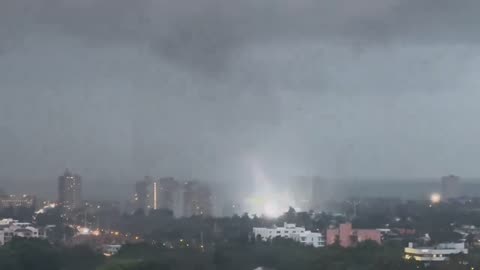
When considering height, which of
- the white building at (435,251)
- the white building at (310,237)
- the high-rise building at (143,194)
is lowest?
the white building at (435,251)

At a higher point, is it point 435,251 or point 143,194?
point 143,194

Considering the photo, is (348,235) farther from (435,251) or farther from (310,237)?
(435,251)

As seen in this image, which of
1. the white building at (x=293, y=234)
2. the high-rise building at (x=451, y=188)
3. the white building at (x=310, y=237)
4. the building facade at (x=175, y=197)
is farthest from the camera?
the high-rise building at (x=451, y=188)

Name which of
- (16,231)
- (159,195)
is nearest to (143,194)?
(159,195)

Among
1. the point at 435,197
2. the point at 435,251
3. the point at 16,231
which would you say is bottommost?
the point at 435,251

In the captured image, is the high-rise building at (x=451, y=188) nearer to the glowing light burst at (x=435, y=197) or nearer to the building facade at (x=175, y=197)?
the glowing light burst at (x=435, y=197)

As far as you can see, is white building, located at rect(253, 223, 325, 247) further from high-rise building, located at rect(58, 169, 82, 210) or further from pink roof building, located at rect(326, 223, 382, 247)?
high-rise building, located at rect(58, 169, 82, 210)

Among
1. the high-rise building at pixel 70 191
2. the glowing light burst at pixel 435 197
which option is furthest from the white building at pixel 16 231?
the glowing light burst at pixel 435 197
